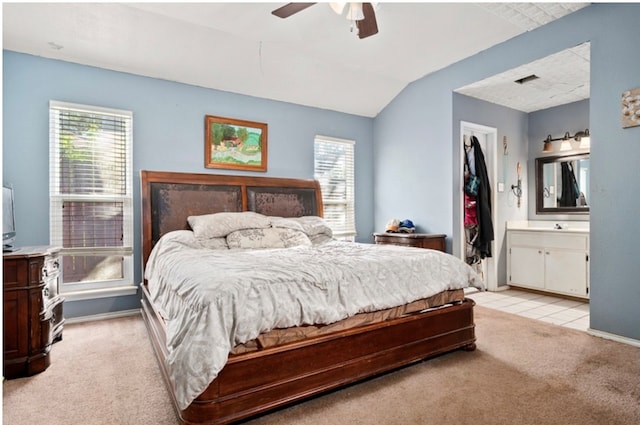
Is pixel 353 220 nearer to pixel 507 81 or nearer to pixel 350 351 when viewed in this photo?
pixel 507 81

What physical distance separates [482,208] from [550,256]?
98cm

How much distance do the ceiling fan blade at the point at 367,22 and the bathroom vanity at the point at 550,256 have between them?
3.35 m

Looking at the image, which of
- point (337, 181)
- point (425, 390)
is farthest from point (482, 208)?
point (425, 390)

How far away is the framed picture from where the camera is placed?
4.26 m

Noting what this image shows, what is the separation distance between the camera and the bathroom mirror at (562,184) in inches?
186

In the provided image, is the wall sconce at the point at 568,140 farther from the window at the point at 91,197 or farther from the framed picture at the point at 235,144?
the window at the point at 91,197

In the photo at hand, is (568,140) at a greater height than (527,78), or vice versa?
(527,78)

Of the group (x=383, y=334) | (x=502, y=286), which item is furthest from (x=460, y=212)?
(x=383, y=334)

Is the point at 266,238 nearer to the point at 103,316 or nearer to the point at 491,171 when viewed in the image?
the point at 103,316

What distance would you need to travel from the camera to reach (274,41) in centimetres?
382

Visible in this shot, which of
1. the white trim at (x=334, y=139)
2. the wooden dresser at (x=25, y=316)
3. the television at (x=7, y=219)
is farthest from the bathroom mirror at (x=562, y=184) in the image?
the television at (x=7, y=219)

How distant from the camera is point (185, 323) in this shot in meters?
1.85

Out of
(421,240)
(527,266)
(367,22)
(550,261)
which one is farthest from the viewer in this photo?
(527,266)

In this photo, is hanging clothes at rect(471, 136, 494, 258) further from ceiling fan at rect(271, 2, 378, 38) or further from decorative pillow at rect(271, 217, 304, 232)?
ceiling fan at rect(271, 2, 378, 38)
